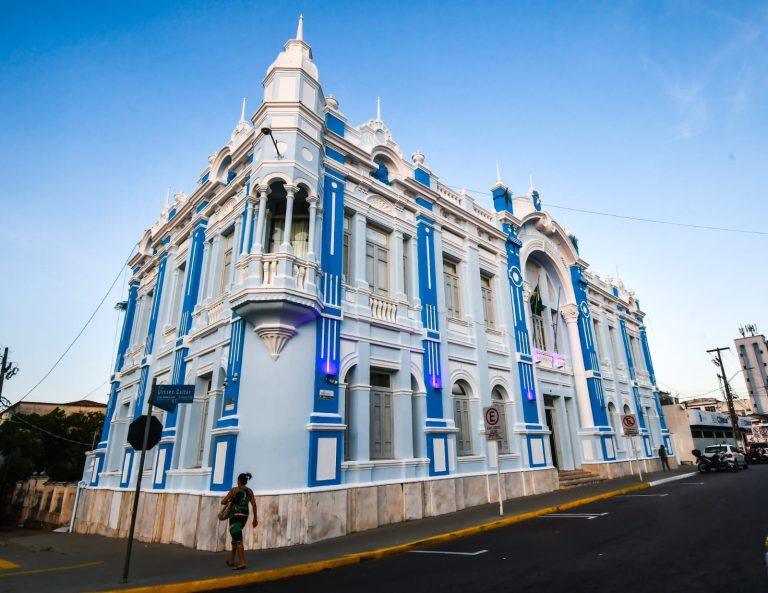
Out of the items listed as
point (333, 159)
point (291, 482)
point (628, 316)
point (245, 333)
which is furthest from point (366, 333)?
point (628, 316)

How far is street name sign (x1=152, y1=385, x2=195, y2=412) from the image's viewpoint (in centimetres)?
786

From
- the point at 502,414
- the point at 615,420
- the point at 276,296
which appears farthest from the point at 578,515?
the point at 615,420

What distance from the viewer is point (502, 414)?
16.2 metres

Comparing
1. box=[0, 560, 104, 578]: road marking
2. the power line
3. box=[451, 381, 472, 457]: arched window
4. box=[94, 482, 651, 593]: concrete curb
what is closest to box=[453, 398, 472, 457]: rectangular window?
box=[451, 381, 472, 457]: arched window

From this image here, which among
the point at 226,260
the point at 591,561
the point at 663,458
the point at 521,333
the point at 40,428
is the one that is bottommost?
the point at 591,561

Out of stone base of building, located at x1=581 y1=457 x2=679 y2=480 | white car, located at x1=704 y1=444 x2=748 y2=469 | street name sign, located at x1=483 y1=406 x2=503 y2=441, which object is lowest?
stone base of building, located at x1=581 y1=457 x2=679 y2=480

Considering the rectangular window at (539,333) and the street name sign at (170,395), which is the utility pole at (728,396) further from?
the street name sign at (170,395)

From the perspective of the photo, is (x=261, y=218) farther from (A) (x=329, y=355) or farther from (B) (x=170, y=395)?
(B) (x=170, y=395)

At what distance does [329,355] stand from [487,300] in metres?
8.69

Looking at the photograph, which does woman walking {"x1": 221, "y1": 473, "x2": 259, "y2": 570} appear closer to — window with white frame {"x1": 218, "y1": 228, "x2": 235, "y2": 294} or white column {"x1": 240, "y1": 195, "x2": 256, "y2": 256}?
white column {"x1": 240, "y1": 195, "x2": 256, "y2": 256}

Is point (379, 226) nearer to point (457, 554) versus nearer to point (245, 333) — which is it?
point (245, 333)

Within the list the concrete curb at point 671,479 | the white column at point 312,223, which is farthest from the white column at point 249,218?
the concrete curb at point 671,479

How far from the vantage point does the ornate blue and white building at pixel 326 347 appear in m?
10.1

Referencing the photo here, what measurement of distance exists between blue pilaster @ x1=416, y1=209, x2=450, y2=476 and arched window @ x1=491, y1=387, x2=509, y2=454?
10.8ft
